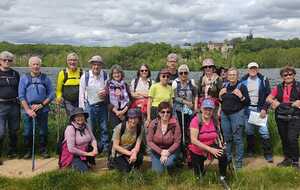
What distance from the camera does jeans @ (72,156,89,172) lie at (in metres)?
7.18

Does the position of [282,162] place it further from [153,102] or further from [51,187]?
[51,187]

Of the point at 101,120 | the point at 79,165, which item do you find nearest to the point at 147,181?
the point at 79,165

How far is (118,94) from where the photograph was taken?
789 cm

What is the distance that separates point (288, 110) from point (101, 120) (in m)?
3.57

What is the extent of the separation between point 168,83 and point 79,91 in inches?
67.8

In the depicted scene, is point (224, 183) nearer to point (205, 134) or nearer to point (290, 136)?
point (205, 134)

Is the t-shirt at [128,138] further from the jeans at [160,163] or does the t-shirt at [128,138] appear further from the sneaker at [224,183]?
the sneaker at [224,183]

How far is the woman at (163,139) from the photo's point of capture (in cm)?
702

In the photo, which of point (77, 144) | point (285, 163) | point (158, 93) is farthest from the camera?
point (158, 93)

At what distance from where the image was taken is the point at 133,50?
192 ft

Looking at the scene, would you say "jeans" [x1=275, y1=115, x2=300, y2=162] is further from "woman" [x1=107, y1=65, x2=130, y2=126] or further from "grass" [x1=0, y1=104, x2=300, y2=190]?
"woman" [x1=107, y1=65, x2=130, y2=126]

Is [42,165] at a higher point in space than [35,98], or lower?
lower

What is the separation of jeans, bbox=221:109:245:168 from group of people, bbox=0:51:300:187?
2 centimetres

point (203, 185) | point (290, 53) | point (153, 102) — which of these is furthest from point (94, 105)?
point (290, 53)
